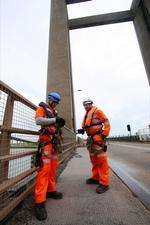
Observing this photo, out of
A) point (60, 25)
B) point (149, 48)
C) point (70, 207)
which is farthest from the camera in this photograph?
point (60, 25)

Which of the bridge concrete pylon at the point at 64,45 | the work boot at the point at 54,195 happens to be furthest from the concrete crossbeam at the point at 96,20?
the work boot at the point at 54,195

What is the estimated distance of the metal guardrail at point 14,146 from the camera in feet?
7.54

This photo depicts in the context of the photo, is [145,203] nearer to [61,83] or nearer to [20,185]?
[20,185]

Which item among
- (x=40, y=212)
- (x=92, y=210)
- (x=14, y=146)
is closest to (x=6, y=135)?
(x=14, y=146)

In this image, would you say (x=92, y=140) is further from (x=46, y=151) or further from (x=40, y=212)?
(x=40, y=212)

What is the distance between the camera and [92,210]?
2592 millimetres

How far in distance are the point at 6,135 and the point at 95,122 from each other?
1769mm

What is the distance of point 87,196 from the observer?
3189 millimetres

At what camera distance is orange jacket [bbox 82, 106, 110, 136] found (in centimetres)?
387

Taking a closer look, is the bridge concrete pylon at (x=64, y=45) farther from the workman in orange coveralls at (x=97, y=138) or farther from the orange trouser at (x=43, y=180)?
the orange trouser at (x=43, y=180)

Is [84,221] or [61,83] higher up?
[61,83]

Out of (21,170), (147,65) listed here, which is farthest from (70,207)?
(147,65)

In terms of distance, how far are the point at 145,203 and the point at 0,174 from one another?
152 cm

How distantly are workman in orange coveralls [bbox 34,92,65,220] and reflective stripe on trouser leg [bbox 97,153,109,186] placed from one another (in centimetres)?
71
